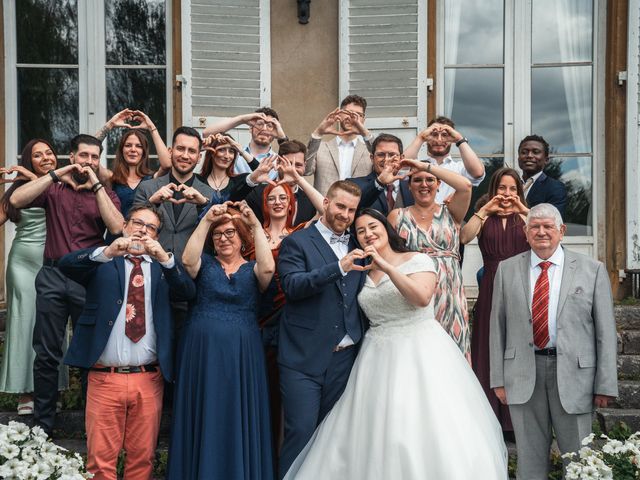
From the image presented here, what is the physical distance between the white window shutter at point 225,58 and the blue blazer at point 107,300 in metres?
3.06

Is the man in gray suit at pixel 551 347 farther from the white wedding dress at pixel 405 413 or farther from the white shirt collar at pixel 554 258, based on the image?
the white wedding dress at pixel 405 413

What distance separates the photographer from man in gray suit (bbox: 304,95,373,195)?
5.77 meters

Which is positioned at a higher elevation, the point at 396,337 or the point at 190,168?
the point at 190,168

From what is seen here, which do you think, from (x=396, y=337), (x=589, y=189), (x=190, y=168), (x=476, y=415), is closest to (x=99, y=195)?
(x=190, y=168)

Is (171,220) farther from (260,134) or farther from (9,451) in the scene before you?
(9,451)

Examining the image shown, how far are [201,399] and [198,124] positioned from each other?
3.46m

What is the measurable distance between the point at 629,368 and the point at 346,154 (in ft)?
8.65

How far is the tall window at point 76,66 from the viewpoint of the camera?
25.3 feet

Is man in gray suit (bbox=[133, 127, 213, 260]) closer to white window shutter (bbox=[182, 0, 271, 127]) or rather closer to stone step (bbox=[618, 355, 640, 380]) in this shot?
white window shutter (bbox=[182, 0, 271, 127])

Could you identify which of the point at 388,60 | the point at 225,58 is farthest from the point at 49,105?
the point at 388,60

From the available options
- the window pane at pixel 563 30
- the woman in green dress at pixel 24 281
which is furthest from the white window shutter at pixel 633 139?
the woman in green dress at pixel 24 281

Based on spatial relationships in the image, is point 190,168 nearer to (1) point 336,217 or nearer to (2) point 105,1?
(1) point 336,217

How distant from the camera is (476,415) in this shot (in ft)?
14.2

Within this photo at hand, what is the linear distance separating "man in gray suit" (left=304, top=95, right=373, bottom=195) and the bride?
1221 mm
